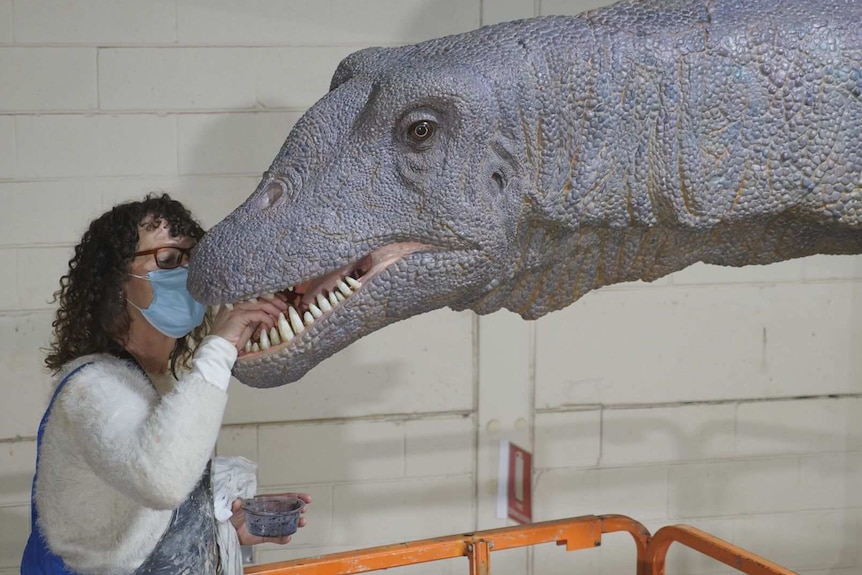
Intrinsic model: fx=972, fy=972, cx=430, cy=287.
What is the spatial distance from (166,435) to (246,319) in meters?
0.27

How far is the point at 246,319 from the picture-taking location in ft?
5.38

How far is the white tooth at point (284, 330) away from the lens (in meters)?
1.56

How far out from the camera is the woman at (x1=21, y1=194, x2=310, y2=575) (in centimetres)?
172

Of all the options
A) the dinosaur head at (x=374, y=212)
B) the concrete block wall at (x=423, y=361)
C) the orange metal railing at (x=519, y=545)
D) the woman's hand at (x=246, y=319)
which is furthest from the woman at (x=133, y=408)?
the concrete block wall at (x=423, y=361)

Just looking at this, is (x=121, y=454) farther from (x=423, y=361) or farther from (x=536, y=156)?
(x=423, y=361)

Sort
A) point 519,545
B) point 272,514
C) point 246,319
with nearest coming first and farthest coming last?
1. point 246,319
2. point 272,514
3. point 519,545

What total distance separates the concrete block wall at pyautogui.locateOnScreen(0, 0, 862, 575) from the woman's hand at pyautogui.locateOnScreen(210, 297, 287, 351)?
7.28ft

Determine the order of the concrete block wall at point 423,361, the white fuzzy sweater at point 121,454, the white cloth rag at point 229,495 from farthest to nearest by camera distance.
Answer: the concrete block wall at point 423,361
the white cloth rag at point 229,495
the white fuzzy sweater at point 121,454

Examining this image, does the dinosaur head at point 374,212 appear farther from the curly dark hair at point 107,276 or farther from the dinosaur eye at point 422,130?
the curly dark hair at point 107,276

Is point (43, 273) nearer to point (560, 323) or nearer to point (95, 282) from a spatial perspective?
point (95, 282)

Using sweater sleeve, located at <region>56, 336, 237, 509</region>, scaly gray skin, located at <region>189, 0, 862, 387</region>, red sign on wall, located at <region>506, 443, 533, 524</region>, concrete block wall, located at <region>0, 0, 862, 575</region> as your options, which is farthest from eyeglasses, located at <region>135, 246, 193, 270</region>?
red sign on wall, located at <region>506, 443, 533, 524</region>

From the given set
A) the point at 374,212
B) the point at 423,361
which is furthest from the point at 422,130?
the point at 423,361

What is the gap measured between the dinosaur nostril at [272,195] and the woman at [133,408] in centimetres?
17

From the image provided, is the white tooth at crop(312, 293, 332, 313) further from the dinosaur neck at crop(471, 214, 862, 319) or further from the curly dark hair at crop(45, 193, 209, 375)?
the curly dark hair at crop(45, 193, 209, 375)
